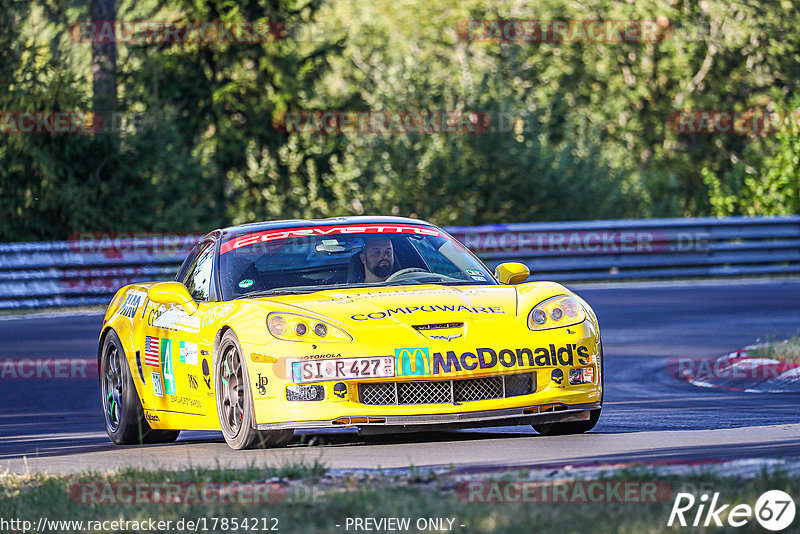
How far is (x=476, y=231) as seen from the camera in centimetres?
2256

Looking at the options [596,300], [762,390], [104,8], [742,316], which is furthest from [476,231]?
[104,8]

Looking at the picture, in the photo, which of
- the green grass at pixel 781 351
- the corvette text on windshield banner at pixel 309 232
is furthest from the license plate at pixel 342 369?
the green grass at pixel 781 351

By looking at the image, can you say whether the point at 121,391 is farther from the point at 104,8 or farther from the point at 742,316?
the point at 104,8

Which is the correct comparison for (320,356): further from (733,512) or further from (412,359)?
(733,512)

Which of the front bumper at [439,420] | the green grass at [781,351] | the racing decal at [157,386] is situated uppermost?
the front bumper at [439,420]

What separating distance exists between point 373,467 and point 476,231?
610 inches

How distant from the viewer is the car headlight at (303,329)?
26.8ft

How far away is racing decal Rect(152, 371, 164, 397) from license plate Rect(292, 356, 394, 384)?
1647 millimetres

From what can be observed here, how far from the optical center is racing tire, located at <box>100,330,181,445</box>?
969cm

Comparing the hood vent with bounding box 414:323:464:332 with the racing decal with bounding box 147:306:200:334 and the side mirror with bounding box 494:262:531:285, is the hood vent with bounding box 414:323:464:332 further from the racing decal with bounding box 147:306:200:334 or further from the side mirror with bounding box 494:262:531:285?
the racing decal with bounding box 147:306:200:334

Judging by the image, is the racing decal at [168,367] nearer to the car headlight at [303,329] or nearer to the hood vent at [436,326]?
the car headlight at [303,329]

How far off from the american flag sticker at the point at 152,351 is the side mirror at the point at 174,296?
0.36 metres

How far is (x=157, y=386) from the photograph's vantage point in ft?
31.1

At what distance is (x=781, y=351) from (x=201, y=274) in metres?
5.66
